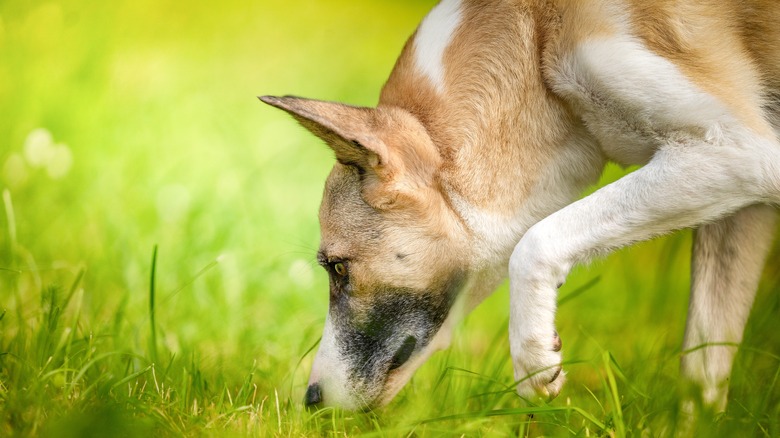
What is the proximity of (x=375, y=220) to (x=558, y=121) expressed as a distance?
78cm

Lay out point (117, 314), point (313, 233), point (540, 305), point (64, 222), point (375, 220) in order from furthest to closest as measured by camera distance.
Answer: point (313, 233) < point (64, 222) < point (117, 314) < point (375, 220) < point (540, 305)

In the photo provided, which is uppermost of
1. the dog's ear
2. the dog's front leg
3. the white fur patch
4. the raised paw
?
the white fur patch

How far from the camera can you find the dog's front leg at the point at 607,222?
2.67 meters

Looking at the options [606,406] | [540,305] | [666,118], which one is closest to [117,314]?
[540,305]

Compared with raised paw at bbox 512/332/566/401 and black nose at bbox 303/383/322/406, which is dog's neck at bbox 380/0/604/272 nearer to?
raised paw at bbox 512/332/566/401

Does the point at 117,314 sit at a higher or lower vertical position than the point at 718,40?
lower

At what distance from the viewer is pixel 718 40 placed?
277 cm

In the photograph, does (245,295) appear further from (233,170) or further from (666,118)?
(666,118)

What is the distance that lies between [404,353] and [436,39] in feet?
3.97

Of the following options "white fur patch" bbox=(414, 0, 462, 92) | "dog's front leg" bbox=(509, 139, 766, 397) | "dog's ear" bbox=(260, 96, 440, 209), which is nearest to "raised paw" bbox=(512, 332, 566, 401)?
"dog's front leg" bbox=(509, 139, 766, 397)

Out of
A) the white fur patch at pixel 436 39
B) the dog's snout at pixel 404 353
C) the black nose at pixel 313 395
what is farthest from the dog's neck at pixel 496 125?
the black nose at pixel 313 395

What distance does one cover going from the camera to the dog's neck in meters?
3.02

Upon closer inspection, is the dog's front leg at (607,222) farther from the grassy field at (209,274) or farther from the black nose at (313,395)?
the black nose at (313,395)

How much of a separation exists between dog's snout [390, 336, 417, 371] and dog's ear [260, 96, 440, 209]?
0.52 meters
